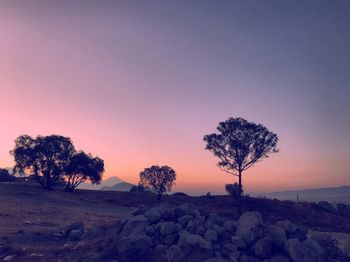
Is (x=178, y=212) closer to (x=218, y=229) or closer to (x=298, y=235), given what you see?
(x=218, y=229)

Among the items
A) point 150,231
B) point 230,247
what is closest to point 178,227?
point 150,231

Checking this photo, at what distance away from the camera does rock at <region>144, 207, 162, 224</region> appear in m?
20.6

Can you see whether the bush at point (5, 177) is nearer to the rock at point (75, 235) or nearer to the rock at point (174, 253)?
the rock at point (75, 235)

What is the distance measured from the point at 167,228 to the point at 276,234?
5.47m

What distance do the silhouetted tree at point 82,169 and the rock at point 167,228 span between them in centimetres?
4793

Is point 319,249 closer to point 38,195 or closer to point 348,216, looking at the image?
point 348,216

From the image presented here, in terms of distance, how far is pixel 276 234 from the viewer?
1788 centimetres

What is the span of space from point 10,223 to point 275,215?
29.1 metres

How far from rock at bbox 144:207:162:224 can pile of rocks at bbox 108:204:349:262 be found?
0.19ft

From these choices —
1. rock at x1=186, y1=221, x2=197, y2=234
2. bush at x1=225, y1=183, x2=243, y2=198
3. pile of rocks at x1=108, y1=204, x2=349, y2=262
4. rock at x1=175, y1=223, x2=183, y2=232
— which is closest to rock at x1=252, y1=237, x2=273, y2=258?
pile of rocks at x1=108, y1=204, x2=349, y2=262

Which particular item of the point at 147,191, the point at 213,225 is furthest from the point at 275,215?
the point at 147,191

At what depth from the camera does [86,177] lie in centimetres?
6762

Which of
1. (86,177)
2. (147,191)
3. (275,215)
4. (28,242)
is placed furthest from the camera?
(147,191)

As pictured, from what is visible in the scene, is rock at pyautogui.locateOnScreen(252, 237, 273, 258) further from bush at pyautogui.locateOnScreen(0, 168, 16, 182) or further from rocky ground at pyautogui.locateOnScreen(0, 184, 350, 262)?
bush at pyautogui.locateOnScreen(0, 168, 16, 182)
